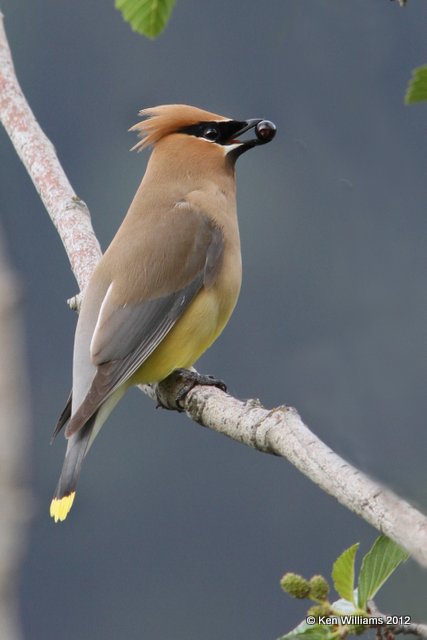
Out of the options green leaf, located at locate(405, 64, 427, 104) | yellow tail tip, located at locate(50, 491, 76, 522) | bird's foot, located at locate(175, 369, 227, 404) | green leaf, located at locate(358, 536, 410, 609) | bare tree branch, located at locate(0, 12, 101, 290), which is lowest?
green leaf, located at locate(358, 536, 410, 609)

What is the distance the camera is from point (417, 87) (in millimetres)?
1311

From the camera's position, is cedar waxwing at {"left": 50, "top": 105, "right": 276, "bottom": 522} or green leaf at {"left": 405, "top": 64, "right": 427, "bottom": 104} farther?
cedar waxwing at {"left": 50, "top": 105, "right": 276, "bottom": 522}

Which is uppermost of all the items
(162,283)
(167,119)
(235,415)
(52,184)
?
(167,119)

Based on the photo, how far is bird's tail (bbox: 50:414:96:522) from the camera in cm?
308

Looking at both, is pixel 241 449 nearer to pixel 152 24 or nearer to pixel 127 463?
pixel 127 463

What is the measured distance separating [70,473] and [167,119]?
1421mm

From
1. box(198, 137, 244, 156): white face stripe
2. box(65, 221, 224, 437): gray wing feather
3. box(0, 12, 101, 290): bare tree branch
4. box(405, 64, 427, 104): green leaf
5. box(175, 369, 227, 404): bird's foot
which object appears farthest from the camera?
box(198, 137, 244, 156): white face stripe

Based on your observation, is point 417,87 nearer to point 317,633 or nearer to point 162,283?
point 317,633

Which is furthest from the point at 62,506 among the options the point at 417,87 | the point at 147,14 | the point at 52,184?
the point at 417,87

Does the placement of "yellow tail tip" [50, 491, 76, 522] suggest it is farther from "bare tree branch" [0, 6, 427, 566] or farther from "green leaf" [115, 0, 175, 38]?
"green leaf" [115, 0, 175, 38]

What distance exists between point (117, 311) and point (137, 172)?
537 cm

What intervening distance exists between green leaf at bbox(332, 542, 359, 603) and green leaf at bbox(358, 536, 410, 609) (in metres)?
0.02

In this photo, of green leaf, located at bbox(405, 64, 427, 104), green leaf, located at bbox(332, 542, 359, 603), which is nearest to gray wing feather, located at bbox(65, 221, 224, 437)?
green leaf, located at bbox(332, 542, 359, 603)

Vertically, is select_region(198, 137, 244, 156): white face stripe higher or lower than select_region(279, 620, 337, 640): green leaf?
higher
